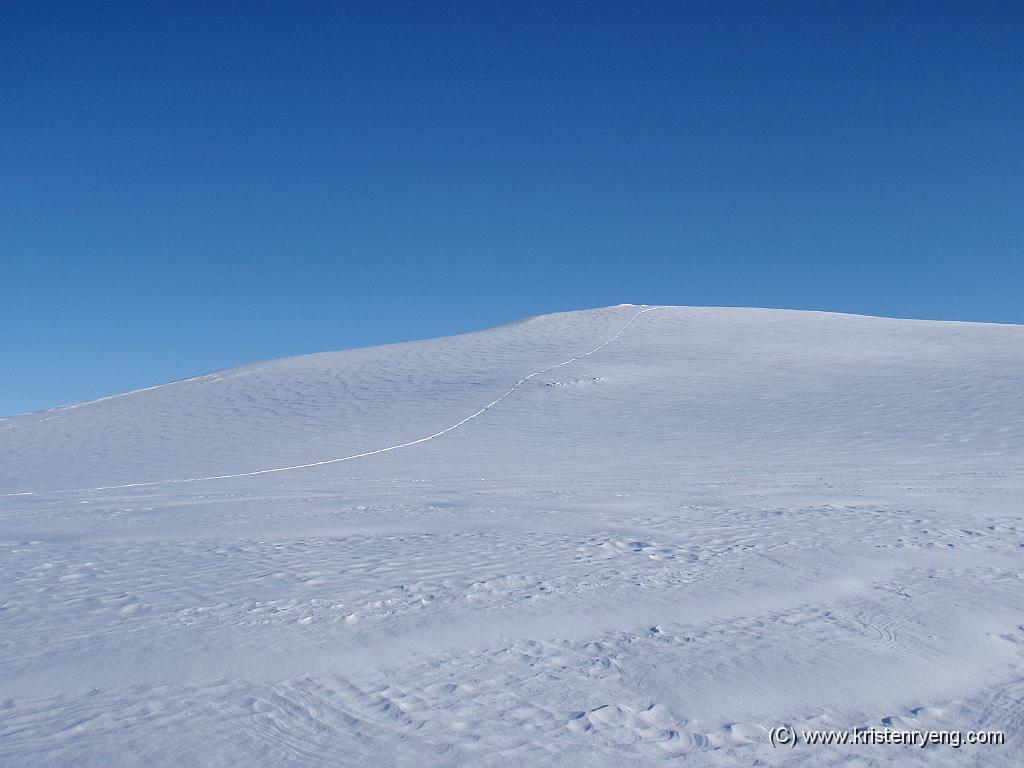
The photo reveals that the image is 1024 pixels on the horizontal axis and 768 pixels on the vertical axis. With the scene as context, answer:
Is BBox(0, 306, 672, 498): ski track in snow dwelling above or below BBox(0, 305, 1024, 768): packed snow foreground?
above

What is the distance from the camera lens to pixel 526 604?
4445 millimetres

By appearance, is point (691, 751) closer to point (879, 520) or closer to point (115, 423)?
point (879, 520)

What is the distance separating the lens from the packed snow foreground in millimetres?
2965

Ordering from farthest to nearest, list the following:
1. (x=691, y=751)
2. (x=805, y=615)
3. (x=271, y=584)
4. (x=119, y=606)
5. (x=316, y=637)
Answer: (x=271, y=584)
(x=119, y=606)
(x=805, y=615)
(x=316, y=637)
(x=691, y=751)

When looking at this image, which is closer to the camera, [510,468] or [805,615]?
[805,615]

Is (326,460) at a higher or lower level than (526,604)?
higher

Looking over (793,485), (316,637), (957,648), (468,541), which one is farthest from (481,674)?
(793,485)

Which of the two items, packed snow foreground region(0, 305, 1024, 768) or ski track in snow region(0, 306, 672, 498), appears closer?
packed snow foreground region(0, 305, 1024, 768)

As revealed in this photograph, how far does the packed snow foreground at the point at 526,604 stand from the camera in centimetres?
296

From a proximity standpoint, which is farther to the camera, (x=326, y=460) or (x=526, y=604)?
(x=326, y=460)

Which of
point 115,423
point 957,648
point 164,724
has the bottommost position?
point 957,648

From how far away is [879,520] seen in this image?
260 inches

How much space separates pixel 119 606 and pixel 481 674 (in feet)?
7.84

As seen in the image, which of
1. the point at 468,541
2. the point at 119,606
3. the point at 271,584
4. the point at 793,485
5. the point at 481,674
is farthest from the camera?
the point at 793,485
